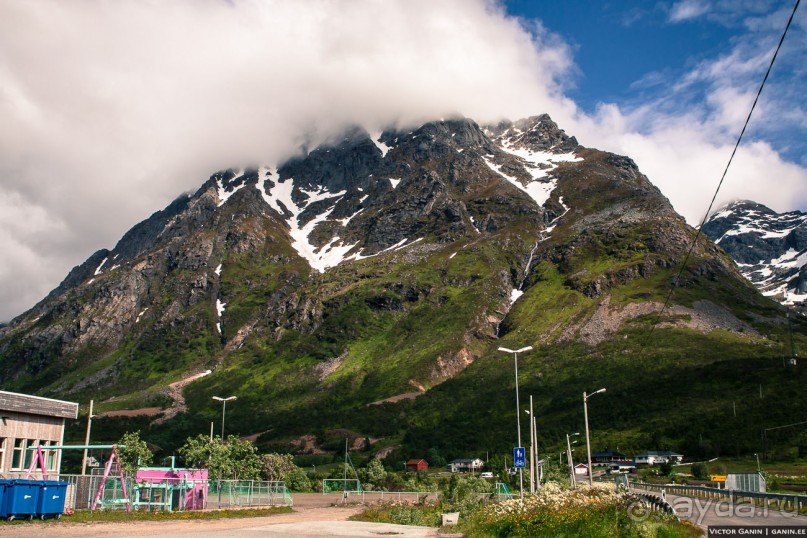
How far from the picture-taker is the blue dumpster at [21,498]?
29359 millimetres

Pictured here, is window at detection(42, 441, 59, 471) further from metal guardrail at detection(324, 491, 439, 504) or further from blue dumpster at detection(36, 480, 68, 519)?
metal guardrail at detection(324, 491, 439, 504)

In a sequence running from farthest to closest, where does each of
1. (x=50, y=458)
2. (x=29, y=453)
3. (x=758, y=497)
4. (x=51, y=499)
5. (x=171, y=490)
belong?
1. (x=171, y=490)
2. (x=50, y=458)
3. (x=29, y=453)
4. (x=758, y=497)
5. (x=51, y=499)

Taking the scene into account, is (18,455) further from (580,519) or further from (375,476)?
(375,476)

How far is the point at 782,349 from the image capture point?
153m

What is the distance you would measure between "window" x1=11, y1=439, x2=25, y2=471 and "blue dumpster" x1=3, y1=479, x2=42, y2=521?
8156mm

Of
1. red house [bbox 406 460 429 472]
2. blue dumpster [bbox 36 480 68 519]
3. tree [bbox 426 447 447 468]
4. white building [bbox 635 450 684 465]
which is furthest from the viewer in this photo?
tree [bbox 426 447 447 468]

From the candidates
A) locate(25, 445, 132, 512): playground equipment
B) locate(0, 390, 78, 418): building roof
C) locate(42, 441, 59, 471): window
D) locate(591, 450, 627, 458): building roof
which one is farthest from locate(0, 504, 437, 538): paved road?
locate(591, 450, 627, 458): building roof

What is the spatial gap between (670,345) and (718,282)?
2194 inches

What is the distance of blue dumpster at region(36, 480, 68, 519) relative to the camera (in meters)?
30.9

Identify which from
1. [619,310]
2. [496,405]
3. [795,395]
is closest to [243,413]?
[496,405]

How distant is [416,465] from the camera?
126312 millimetres

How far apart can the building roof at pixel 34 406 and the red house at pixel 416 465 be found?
293 feet

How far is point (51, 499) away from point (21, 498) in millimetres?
1897

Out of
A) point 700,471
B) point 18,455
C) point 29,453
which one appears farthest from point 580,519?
point 700,471
